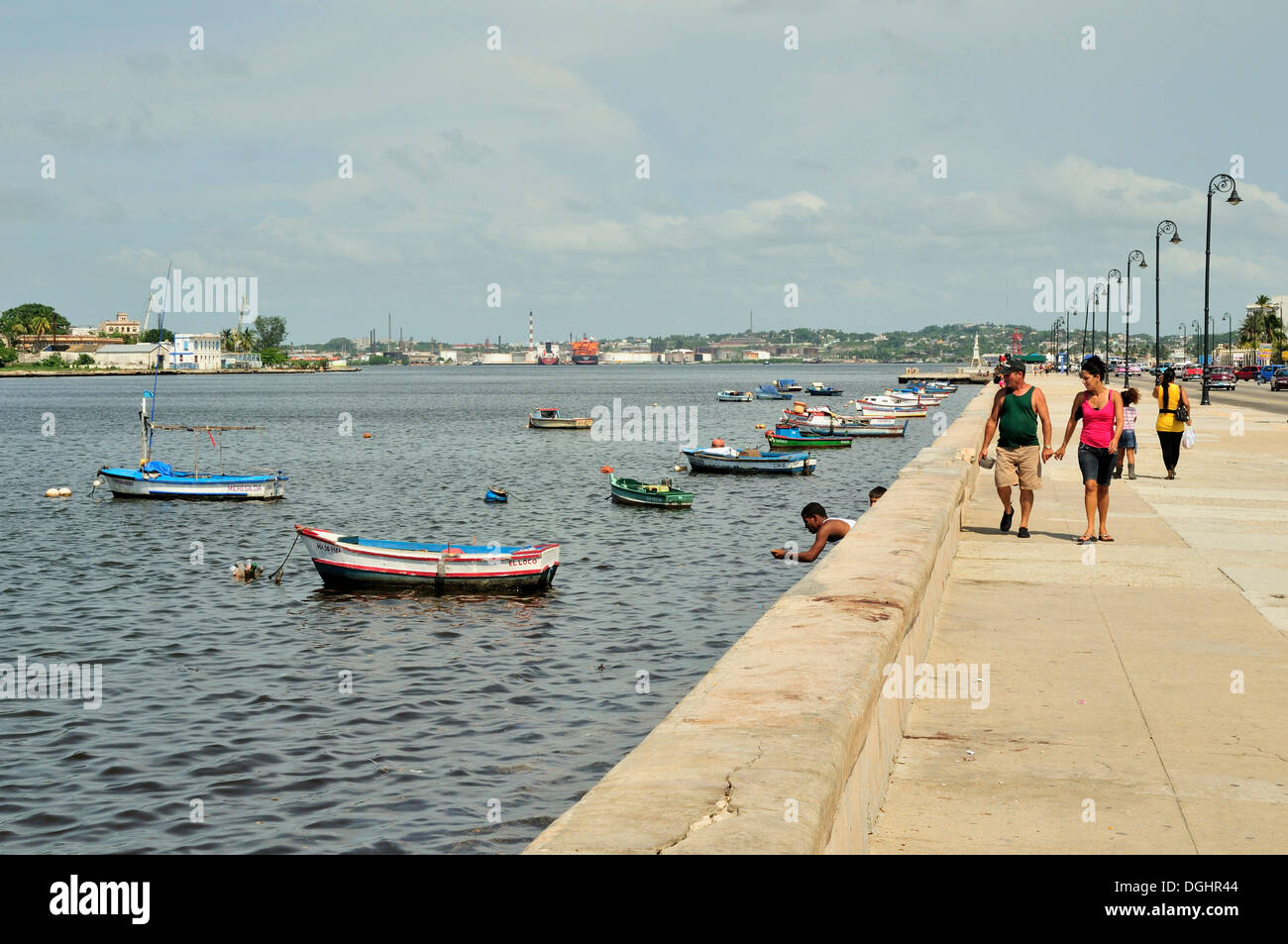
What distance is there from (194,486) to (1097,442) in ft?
131

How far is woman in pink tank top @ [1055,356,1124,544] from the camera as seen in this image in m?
13.7

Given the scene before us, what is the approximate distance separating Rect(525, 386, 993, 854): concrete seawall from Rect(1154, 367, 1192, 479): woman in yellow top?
48.5 feet

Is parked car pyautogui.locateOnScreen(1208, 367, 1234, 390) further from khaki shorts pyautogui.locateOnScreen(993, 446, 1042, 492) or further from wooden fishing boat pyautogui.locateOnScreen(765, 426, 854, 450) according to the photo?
khaki shorts pyautogui.locateOnScreen(993, 446, 1042, 492)

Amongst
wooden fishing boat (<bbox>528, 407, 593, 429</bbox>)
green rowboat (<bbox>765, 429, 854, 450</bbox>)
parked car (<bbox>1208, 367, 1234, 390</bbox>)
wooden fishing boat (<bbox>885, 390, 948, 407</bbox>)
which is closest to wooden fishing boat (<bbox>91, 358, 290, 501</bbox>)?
green rowboat (<bbox>765, 429, 854, 450</bbox>)

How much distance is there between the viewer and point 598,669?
61.4ft

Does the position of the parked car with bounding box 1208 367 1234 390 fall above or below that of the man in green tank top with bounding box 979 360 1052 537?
above

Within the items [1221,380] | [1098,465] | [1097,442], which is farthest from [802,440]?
[1098,465]

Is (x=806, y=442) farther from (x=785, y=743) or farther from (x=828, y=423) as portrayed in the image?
(x=785, y=743)

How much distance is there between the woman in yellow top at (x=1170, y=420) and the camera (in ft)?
70.4

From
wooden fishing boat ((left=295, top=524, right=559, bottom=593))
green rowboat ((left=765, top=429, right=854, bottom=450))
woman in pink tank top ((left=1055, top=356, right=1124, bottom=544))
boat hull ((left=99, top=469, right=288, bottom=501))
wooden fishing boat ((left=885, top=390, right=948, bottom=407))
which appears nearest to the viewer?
woman in pink tank top ((left=1055, top=356, right=1124, bottom=544))

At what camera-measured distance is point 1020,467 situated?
14320 millimetres

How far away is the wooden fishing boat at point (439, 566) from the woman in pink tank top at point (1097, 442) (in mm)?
13577

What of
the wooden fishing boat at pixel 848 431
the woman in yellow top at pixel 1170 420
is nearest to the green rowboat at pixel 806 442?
the wooden fishing boat at pixel 848 431
